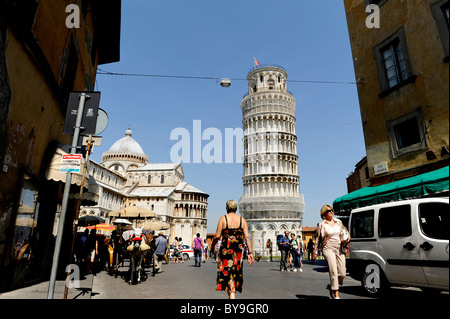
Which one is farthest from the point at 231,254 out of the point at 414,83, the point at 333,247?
the point at 414,83

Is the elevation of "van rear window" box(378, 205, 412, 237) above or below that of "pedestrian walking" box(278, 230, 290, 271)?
above

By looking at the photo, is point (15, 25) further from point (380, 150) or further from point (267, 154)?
point (267, 154)

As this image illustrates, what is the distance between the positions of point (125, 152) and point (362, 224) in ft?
274

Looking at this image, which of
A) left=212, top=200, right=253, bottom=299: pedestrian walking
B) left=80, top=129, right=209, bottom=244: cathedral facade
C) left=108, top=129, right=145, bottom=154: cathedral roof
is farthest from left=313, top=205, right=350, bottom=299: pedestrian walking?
left=108, top=129, right=145, bottom=154: cathedral roof

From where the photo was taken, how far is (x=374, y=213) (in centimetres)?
638

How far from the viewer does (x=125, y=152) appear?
82.8m

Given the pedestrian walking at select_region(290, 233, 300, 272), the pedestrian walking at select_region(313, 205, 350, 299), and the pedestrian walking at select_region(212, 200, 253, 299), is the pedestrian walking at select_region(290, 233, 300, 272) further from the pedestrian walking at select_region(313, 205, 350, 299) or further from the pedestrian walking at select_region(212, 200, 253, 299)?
the pedestrian walking at select_region(212, 200, 253, 299)

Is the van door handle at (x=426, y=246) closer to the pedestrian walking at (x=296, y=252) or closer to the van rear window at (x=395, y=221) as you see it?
the van rear window at (x=395, y=221)

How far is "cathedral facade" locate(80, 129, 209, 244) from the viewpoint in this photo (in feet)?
222

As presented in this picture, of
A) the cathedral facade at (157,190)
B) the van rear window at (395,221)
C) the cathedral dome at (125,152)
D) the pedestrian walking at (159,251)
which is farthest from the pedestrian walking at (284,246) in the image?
the cathedral dome at (125,152)

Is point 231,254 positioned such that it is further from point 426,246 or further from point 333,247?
point 426,246

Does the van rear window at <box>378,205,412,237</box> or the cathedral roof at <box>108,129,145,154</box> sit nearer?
the van rear window at <box>378,205,412,237</box>

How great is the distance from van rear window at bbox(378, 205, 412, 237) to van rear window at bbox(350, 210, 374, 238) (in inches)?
18.4
